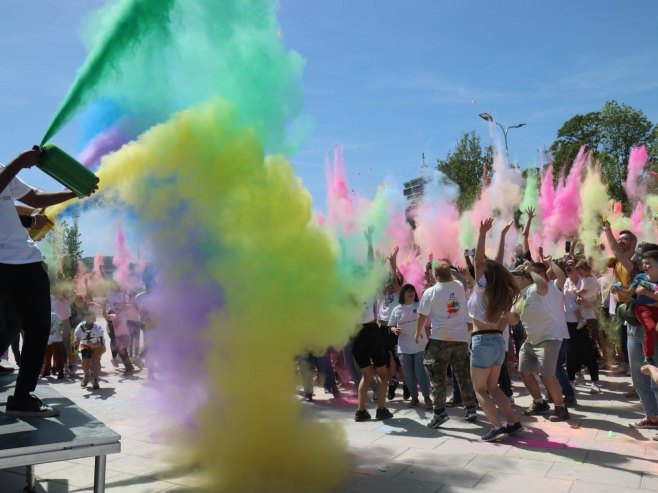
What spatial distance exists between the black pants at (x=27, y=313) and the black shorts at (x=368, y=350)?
11.9 ft

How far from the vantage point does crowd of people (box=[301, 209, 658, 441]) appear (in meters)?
5.27

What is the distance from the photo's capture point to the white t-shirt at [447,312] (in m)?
6.03

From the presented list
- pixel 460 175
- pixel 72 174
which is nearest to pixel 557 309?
pixel 72 174

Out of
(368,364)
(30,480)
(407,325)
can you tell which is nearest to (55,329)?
(30,480)

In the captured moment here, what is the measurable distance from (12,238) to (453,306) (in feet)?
14.4

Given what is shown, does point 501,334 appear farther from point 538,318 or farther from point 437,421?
point 437,421

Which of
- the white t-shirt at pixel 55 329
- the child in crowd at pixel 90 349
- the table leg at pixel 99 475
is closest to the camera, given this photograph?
the table leg at pixel 99 475

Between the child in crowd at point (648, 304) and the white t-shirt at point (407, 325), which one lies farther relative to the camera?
the white t-shirt at point (407, 325)

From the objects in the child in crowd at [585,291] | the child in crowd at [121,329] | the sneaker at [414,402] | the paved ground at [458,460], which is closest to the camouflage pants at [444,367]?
the paved ground at [458,460]

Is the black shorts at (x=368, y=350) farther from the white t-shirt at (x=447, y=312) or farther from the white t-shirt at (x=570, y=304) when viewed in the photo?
the white t-shirt at (x=570, y=304)

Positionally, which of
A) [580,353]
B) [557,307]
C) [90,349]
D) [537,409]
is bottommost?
Answer: [537,409]

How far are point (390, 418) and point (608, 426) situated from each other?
7.74 ft

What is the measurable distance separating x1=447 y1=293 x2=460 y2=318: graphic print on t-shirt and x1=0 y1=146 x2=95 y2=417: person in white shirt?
406cm

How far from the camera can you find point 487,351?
527 centimetres
